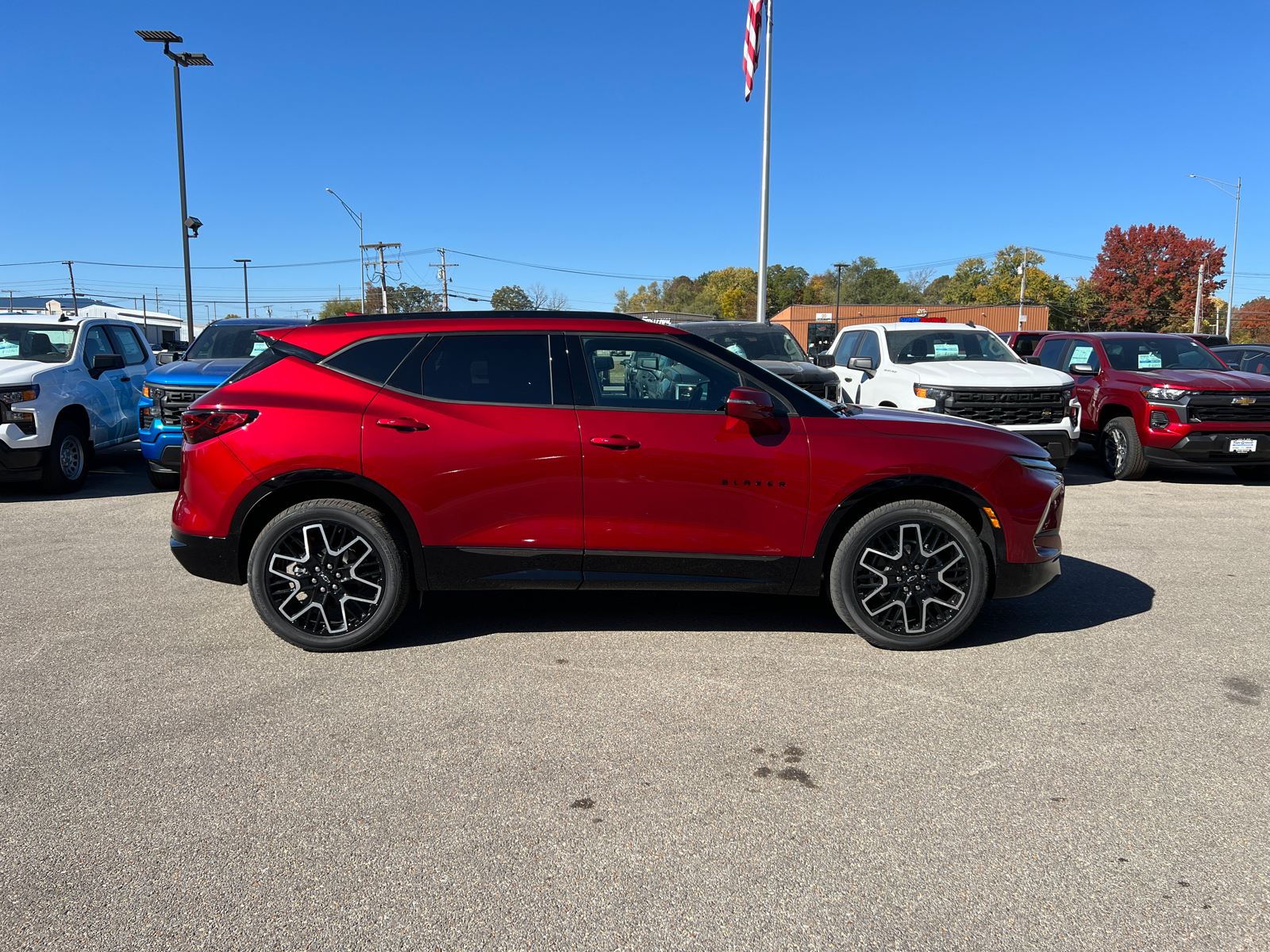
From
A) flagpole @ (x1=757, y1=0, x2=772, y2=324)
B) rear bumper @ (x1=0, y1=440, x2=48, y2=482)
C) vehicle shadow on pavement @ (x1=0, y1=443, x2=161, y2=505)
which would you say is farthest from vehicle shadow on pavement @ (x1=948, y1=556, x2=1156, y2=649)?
flagpole @ (x1=757, y1=0, x2=772, y2=324)

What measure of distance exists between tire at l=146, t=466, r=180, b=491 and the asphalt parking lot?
4.33 m

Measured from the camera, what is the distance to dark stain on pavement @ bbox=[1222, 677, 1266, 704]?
4.16 meters

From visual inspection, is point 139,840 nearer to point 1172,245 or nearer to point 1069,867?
point 1069,867

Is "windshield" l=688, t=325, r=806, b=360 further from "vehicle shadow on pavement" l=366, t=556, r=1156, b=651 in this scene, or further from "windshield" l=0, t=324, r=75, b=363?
"windshield" l=0, t=324, r=75, b=363

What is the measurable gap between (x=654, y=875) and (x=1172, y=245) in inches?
3305

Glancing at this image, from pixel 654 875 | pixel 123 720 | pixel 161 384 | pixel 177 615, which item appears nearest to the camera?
pixel 654 875

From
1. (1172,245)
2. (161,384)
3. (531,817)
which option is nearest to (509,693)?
(531,817)

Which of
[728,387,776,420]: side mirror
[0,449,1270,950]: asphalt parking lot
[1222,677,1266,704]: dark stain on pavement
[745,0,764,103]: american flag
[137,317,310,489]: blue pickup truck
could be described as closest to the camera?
[0,449,1270,950]: asphalt parking lot

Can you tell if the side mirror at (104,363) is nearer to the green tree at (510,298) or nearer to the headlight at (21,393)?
the headlight at (21,393)

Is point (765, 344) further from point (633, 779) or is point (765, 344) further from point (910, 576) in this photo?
point (633, 779)

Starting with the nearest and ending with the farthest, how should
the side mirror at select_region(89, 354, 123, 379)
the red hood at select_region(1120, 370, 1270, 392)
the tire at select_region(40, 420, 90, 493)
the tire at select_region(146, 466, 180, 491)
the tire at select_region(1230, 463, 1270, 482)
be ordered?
the tire at select_region(40, 420, 90, 493) < the tire at select_region(146, 466, 180, 491) < the red hood at select_region(1120, 370, 1270, 392) < the side mirror at select_region(89, 354, 123, 379) < the tire at select_region(1230, 463, 1270, 482)

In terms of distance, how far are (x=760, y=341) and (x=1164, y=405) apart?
5101 millimetres

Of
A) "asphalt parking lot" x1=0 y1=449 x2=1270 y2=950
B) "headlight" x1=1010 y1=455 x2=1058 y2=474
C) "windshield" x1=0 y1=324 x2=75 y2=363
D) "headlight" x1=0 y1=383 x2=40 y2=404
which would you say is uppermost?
"windshield" x1=0 y1=324 x2=75 y2=363

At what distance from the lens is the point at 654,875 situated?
110 inches
